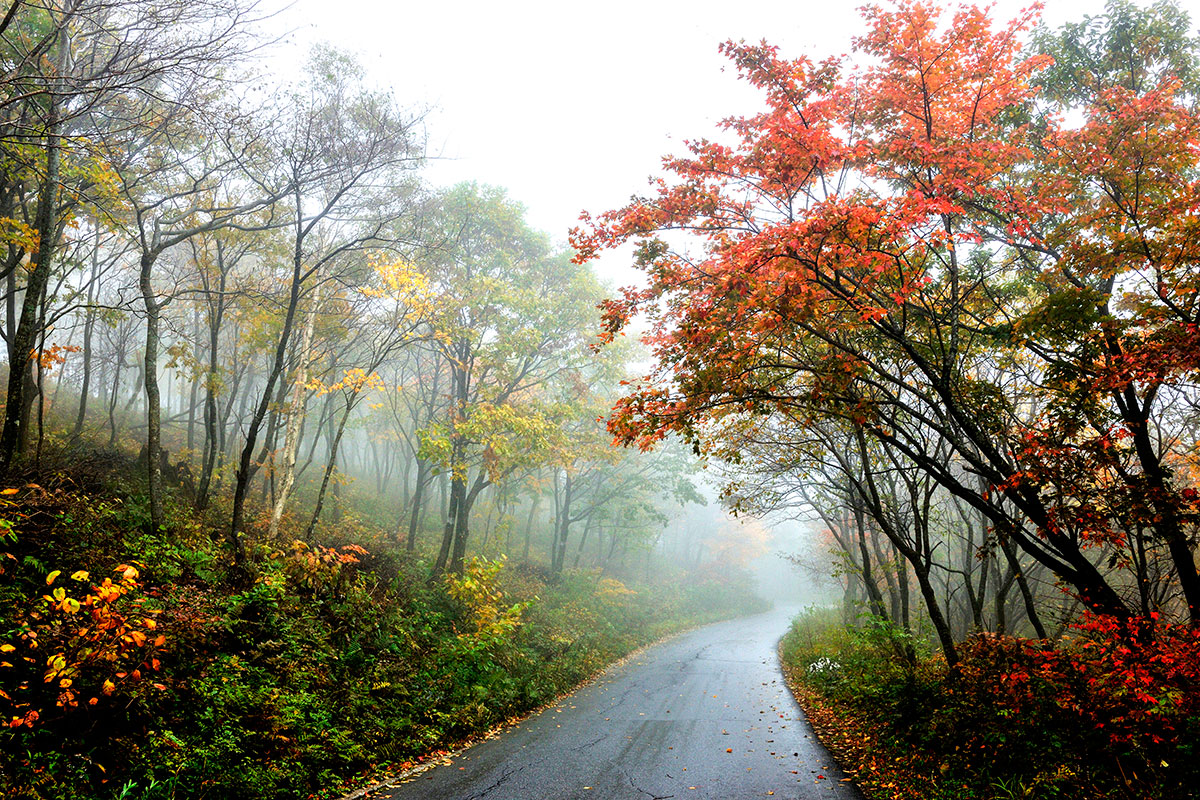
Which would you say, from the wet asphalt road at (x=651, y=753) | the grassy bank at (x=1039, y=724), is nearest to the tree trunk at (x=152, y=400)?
the wet asphalt road at (x=651, y=753)

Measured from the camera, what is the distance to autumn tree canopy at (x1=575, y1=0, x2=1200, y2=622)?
17.7 feet

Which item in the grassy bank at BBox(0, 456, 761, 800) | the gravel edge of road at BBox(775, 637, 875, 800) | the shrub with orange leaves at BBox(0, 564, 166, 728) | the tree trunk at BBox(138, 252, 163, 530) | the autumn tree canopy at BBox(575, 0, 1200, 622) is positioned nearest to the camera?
the shrub with orange leaves at BBox(0, 564, 166, 728)

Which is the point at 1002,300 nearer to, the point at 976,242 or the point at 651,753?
the point at 976,242

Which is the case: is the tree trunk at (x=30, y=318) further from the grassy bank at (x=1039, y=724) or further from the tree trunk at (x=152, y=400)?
the grassy bank at (x=1039, y=724)

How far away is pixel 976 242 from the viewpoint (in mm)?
6590

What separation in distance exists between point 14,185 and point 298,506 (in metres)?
11.4

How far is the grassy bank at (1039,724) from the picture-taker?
4.52 meters

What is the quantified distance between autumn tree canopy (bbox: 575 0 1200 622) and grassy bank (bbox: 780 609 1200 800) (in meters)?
0.94

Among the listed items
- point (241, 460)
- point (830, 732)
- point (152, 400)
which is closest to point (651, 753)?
point (830, 732)

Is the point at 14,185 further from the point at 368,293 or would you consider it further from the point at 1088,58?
the point at 1088,58

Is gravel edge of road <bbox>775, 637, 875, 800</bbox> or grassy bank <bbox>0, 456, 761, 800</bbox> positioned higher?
grassy bank <bbox>0, 456, 761, 800</bbox>

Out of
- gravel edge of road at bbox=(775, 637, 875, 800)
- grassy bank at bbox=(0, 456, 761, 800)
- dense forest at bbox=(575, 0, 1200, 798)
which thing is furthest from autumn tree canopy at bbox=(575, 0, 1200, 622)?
grassy bank at bbox=(0, 456, 761, 800)

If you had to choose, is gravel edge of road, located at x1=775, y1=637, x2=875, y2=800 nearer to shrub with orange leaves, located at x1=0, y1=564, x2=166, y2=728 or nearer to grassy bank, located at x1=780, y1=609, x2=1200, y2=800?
grassy bank, located at x1=780, y1=609, x2=1200, y2=800

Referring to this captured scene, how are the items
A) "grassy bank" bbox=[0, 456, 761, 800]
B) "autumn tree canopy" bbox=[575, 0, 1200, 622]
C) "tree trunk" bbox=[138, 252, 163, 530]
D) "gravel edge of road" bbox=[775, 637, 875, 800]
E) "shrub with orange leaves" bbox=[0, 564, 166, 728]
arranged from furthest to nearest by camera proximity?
"tree trunk" bbox=[138, 252, 163, 530] < "gravel edge of road" bbox=[775, 637, 875, 800] < "autumn tree canopy" bbox=[575, 0, 1200, 622] < "grassy bank" bbox=[0, 456, 761, 800] < "shrub with orange leaves" bbox=[0, 564, 166, 728]
